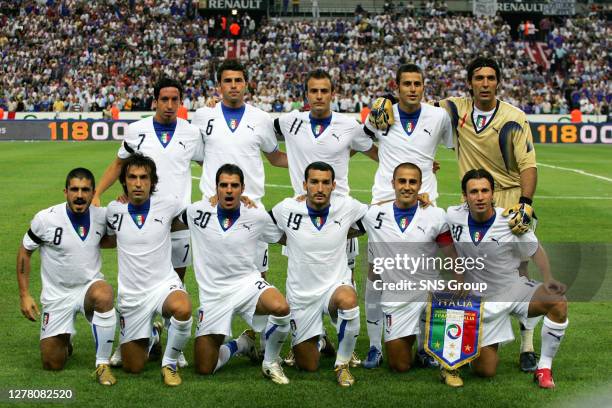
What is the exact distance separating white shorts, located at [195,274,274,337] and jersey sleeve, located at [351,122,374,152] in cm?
167

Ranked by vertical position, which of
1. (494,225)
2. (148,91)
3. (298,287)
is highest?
(148,91)

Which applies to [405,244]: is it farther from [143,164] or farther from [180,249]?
[143,164]

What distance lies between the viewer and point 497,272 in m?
7.05

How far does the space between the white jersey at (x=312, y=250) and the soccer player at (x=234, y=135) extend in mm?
743

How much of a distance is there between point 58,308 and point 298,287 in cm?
190

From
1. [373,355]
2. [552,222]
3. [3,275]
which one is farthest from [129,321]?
[552,222]

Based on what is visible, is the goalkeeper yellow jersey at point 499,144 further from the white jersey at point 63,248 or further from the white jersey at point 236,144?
the white jersey at point 63,248

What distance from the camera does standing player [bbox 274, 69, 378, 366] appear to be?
785 cm

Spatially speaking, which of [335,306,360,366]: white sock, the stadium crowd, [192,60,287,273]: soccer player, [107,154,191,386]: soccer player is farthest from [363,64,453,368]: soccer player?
the stadium crowd

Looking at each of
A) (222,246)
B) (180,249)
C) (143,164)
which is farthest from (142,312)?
(143,164)

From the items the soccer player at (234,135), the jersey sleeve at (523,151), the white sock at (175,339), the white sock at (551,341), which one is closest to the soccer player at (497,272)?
the white sock at (551,341)

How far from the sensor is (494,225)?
696 centimetres

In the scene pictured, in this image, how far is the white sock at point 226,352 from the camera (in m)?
7.06

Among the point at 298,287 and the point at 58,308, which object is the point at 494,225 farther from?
the point at 58,308
